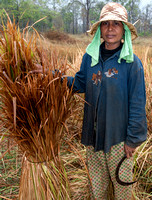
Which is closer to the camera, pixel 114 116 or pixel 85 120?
pixel 114 116

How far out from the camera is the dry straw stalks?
2.94ft

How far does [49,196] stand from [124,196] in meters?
0.59

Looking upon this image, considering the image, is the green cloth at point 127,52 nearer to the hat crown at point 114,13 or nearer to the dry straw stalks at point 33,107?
the hat crown at point 114,13

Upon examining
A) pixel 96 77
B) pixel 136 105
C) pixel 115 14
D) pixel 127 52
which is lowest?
pixel 136 105

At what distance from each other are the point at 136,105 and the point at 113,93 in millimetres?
161

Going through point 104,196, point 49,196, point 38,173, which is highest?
point 38,173

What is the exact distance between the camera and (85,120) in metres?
1.33

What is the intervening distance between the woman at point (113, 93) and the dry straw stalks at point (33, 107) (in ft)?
0.66

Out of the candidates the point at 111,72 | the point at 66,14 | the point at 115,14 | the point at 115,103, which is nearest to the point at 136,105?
the point at 115,103

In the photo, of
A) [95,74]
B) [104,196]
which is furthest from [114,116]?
[104,196]

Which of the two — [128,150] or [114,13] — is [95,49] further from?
[128,150]

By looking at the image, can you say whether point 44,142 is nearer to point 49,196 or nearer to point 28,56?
point 49,196

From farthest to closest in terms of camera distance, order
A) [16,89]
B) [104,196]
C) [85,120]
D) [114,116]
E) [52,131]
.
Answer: [104,196] < [85,120] < [114,116] < [52,131] < [16,89]

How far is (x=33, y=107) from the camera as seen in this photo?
0.96 metres
